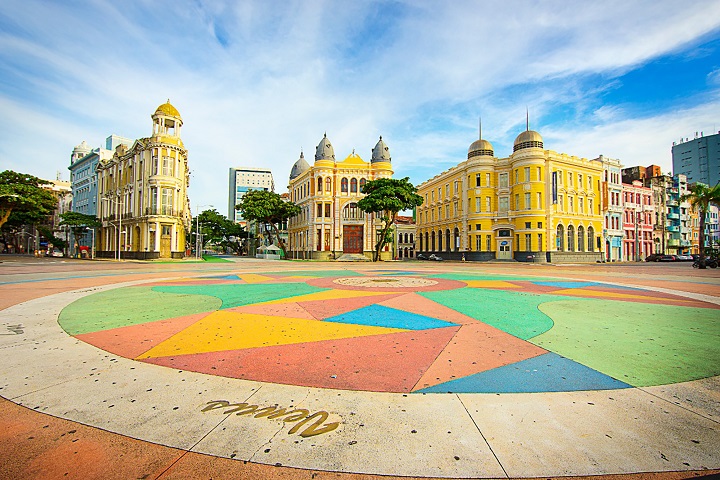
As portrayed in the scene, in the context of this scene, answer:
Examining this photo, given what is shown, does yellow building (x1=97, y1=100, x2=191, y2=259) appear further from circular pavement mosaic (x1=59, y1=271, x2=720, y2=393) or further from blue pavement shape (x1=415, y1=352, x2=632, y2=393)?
blue pavement shape (x1=415, y1=352, x2=632, y2=393)

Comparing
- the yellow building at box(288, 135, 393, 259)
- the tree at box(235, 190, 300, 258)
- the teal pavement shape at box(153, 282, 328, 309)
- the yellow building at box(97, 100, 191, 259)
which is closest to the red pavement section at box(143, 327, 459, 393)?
the teal pavement shape at box(153, 282, 328, 309)

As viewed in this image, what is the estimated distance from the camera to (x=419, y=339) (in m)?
6.29

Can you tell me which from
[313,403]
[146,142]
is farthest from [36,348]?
[146,142]

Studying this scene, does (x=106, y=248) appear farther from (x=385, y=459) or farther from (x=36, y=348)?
(x=385, y=459)

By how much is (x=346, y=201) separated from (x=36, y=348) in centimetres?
5288

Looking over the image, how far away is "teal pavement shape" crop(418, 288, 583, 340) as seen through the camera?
23.7ft

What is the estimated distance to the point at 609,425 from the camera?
335cm

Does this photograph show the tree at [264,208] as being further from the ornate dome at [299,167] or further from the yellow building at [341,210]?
the ornate dome at [299,167]

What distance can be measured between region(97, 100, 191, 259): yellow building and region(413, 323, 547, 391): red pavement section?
49.8 metres

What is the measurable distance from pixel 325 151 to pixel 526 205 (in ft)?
115

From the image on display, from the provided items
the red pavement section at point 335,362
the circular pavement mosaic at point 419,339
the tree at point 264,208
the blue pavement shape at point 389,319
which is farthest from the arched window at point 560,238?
the red pavement section at point 335,362

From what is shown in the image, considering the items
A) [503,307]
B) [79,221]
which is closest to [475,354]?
[503,307]

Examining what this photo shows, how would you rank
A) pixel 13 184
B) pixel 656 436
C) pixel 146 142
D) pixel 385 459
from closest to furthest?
pixel 385 459 < pixel 656 436 < pixel 13 184 < pixel 146 142

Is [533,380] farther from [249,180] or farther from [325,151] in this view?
[249,180]
